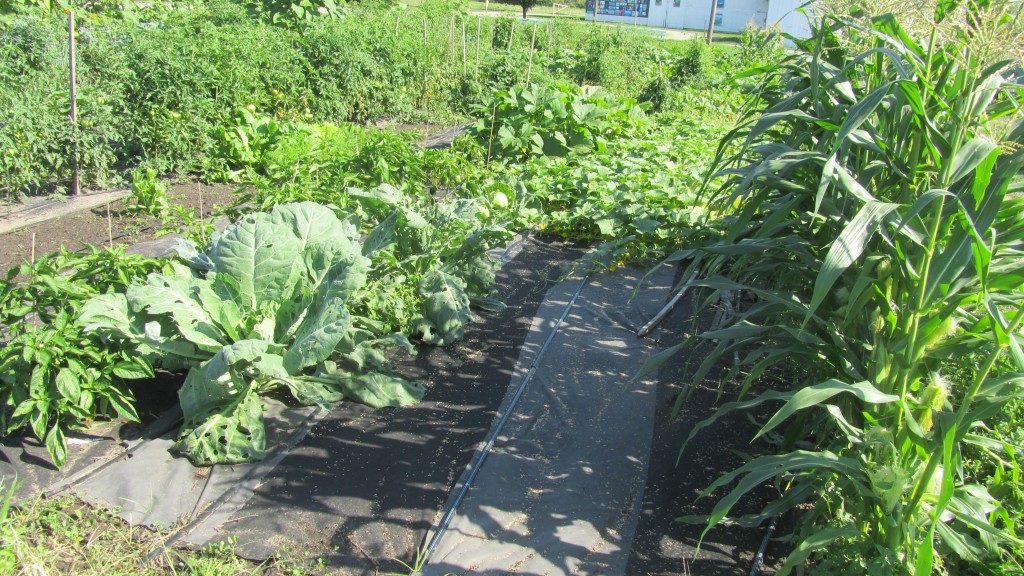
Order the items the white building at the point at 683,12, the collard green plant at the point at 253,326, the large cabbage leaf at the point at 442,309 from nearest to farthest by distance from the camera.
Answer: the collard green plant at the point at 253,326 < the large cabbage leaf at the point at 442,309 < the white building at the point at 683,12

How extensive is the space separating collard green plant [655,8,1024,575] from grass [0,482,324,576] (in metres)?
1.64

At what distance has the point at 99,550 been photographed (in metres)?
2.42

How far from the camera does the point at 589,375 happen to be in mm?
3643

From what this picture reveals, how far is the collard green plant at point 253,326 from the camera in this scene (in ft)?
9.43

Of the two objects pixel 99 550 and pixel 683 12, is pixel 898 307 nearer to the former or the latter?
pixel 99 550

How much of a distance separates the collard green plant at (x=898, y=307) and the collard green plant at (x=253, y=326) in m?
1.66

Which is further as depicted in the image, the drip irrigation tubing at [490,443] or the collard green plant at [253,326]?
the collard green plant at [253,326]

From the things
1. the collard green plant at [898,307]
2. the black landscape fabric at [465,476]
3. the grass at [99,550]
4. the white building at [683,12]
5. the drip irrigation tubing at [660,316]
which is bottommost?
the grass at [99,550]

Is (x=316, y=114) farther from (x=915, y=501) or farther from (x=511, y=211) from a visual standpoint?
(x=915, y=501)

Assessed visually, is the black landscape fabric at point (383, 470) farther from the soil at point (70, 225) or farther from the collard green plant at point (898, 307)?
the soil at point (70, 225)

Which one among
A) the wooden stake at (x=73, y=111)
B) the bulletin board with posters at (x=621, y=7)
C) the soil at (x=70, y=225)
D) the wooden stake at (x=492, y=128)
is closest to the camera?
the soil at (x=70, y=225)

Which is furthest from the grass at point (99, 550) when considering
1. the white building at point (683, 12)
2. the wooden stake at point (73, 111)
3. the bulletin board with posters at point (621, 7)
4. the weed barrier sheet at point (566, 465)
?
the bulletin board with posters at point (621, 7)

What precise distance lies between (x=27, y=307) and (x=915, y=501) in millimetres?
3312

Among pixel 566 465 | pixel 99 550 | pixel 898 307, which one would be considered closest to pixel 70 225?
pixel 99 550
